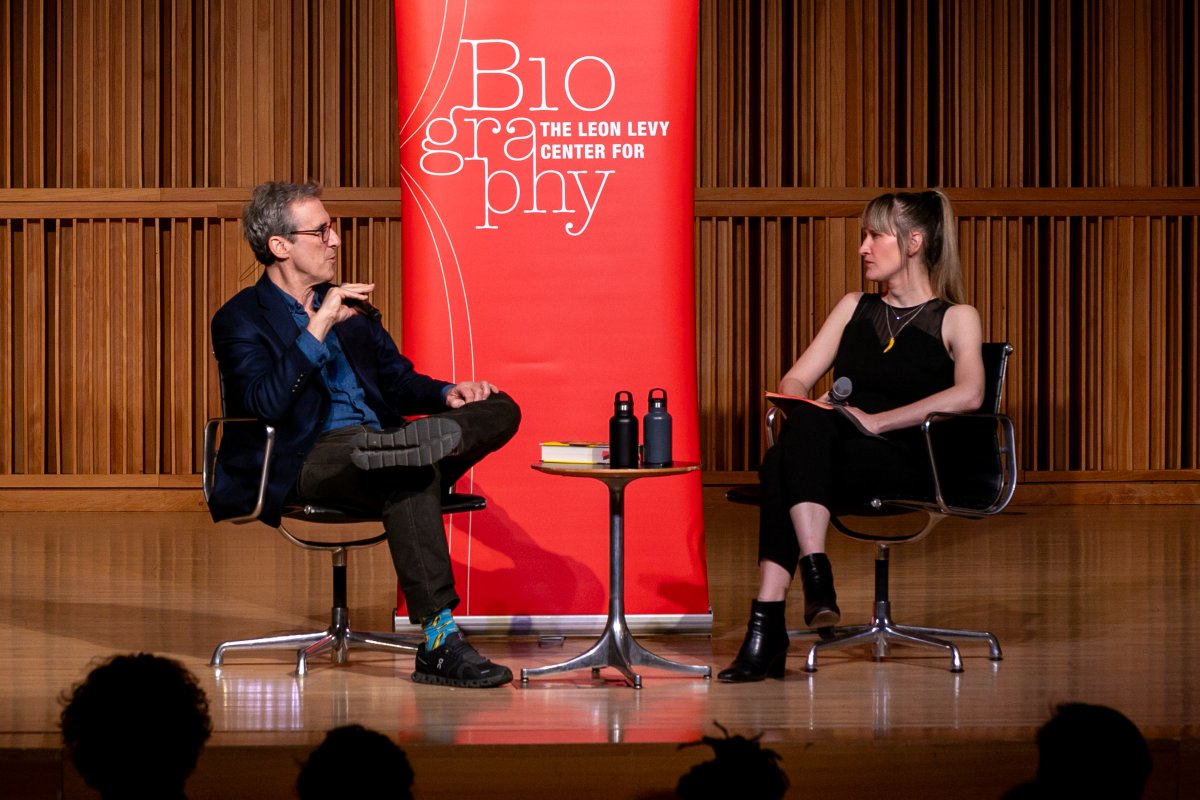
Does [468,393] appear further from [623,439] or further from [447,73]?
[447,73]

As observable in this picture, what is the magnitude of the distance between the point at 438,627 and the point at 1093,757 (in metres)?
1.65

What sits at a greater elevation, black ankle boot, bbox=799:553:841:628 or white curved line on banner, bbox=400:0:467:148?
white curved line on banner, bbox=400:0:467:148

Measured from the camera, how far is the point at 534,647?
3.71 meters

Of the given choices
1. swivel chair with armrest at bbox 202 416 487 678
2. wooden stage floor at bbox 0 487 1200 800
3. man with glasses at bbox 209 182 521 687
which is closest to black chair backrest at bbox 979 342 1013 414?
wooden stage floor at bbox 0 487 1200 800

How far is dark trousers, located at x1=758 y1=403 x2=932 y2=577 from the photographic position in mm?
3264

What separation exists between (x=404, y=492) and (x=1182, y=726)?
1779 millimetres

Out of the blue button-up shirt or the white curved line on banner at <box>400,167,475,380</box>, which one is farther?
the white curved line on banner at <box>400,167,475,380</box>

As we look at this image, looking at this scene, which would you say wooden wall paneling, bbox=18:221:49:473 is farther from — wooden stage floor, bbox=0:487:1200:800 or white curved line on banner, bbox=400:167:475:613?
white curved line on banner, bbox=400:167:475:613

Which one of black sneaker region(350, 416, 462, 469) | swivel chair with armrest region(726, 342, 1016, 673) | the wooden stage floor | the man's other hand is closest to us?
the wooden stage floor

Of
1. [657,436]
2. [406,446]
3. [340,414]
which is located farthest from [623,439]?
[340,414]

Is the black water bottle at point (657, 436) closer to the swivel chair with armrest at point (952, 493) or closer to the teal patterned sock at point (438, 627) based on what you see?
the swivel chair with armrest at point (952, 493)

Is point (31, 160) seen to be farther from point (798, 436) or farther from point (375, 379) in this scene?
point (798, 436)

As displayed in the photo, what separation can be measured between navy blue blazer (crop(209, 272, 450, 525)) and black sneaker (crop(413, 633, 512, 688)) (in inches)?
20.1

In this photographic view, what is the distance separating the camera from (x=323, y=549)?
3352 mm
